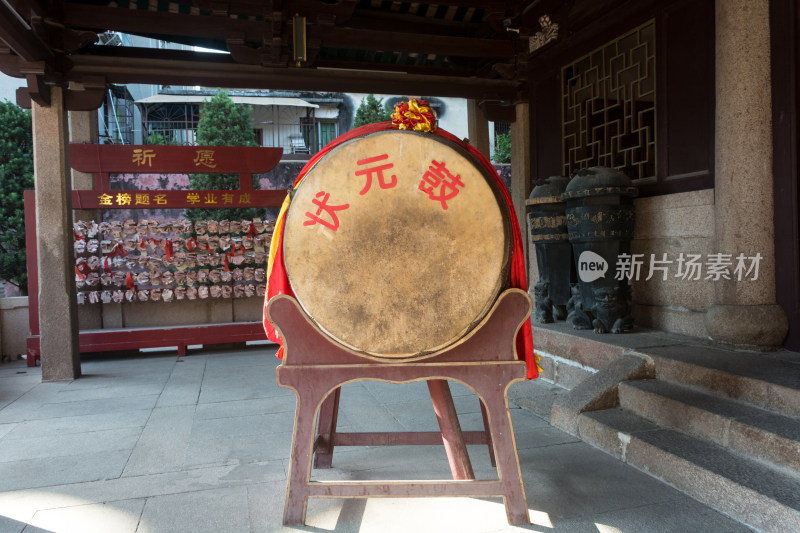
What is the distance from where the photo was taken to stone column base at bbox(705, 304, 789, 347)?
10.9ft

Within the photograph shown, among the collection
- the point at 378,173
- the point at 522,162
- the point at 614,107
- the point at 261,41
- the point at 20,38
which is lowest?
the point at 378,173

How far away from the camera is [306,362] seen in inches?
83.0

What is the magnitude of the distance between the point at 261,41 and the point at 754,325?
4.53 meters

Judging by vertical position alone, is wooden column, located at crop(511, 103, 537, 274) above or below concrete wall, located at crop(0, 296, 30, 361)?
above

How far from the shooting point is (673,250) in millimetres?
4141

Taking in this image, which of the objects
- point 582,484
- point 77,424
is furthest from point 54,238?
point 582,484

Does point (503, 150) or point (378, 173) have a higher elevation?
point (503, 150)

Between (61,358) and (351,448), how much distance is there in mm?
3380

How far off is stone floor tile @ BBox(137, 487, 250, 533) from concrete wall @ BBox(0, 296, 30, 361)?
196 inches

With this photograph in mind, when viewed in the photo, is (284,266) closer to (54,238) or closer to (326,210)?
(326,210)

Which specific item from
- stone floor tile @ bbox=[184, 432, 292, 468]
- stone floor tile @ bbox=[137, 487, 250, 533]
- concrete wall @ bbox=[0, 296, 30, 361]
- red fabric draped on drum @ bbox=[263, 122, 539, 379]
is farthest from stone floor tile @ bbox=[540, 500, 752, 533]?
concrete wall @ bbox=[0, 296, 30, 361]

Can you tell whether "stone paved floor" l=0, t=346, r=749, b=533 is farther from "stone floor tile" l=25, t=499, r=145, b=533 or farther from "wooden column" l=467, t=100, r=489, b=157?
"wooden column" l=467, t=100, r=489, b=157

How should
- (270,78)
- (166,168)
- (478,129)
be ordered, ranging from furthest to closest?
1. (478,129)
2. (166,168)
3. (270,78)

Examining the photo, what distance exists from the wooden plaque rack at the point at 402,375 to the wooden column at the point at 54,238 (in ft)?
12.3
